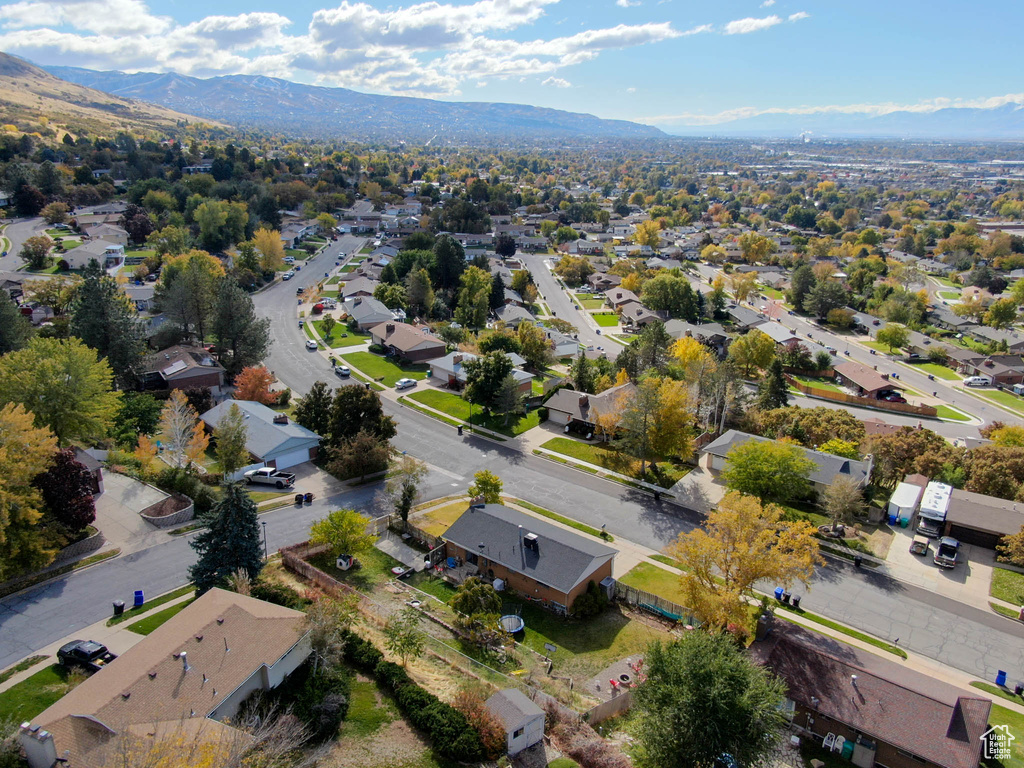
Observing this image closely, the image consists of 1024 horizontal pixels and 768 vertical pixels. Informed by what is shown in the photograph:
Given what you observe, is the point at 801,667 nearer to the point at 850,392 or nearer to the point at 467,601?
the point at 467,601

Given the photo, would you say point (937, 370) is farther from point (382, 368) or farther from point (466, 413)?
point (382, 368)

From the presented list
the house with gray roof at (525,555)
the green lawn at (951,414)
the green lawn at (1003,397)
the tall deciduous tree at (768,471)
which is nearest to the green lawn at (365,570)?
the house with gray roof at (525,555)

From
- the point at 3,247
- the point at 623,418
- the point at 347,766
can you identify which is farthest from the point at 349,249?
the point at 347,766

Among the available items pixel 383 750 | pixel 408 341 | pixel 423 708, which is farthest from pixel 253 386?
pixel 383 750

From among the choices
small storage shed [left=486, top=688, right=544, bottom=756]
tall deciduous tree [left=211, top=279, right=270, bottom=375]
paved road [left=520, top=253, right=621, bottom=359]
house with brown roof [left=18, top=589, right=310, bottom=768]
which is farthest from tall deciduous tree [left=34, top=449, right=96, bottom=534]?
paved road [left=520, top=253, right=621, bottom=359]

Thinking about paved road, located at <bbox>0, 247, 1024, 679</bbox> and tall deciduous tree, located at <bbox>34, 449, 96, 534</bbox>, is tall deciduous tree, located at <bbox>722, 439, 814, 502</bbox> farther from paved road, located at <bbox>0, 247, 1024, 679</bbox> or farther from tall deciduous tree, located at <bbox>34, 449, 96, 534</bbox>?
tall deciduous tree, located at <bbox>34, 449, 96, 534</bbox>

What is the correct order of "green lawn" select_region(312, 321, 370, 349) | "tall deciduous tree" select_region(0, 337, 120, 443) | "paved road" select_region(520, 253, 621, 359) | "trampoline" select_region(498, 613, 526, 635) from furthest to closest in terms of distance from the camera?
"paved road" select_region(520, 253, 621, 359) < "green lawn" select_region(312, 321, 370, 349) < "tall deciduous tree" select_region(0, 337, 120, 443) < "trampoline" select_region(498, 613, 526, 635)
